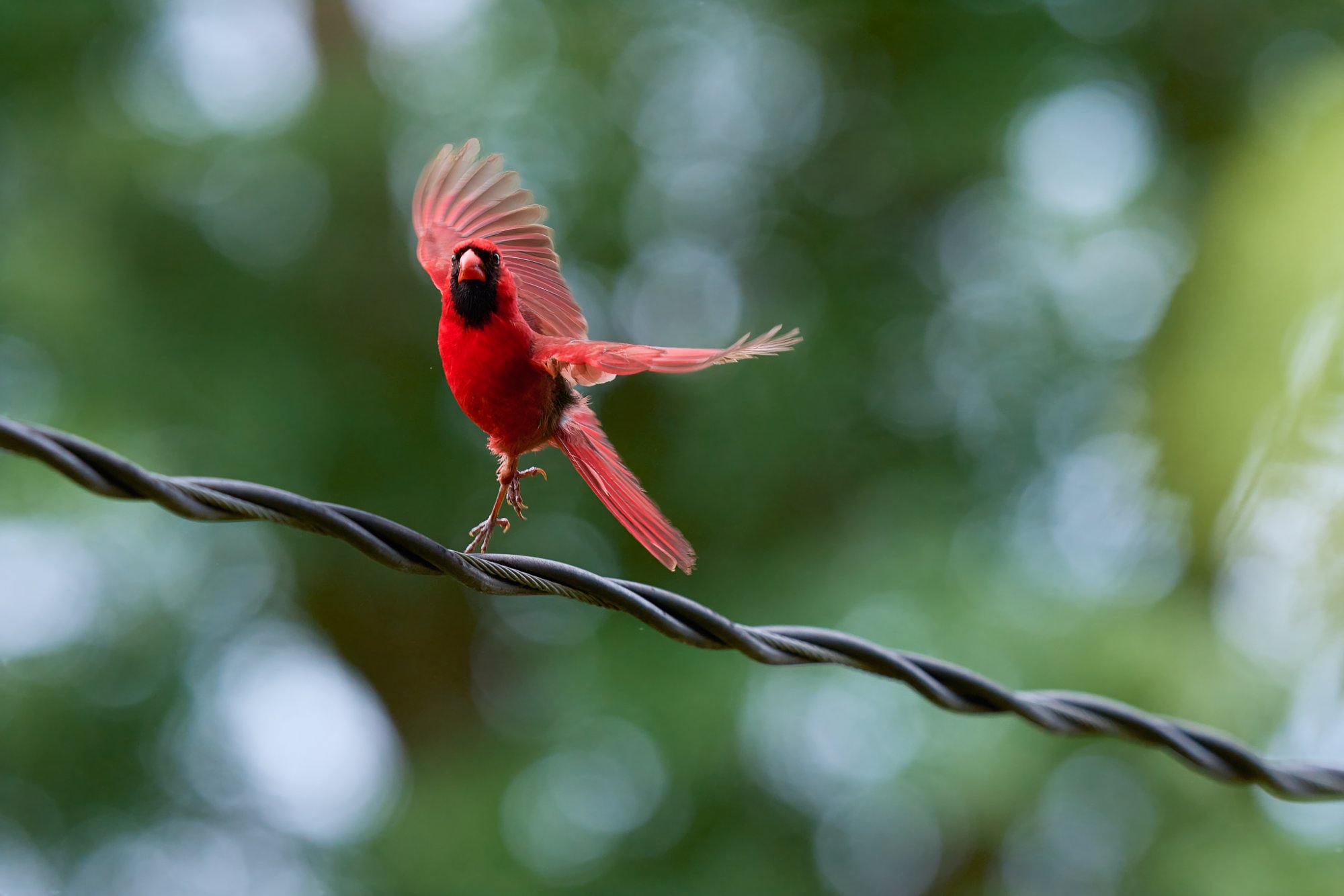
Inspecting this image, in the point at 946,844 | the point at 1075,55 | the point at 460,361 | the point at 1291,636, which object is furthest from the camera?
the point at 1075,55

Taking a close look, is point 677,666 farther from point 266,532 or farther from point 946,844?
point 266,532

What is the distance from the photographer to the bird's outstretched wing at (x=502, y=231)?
143 cm

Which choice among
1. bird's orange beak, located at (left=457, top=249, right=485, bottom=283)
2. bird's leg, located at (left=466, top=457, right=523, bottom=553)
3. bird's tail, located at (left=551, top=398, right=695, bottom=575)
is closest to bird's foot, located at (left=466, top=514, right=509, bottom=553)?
bird's leg, located at (left=466, top=457, right=523, bottom=553)

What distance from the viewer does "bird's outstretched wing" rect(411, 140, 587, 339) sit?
143 centimetres

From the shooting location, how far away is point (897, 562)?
282 cm

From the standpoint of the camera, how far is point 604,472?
1305 millimetres

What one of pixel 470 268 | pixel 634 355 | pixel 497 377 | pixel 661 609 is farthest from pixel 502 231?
pixel 661 609

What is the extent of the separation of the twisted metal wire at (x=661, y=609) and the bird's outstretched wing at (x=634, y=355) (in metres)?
0.19

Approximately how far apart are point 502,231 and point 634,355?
508 millimetres

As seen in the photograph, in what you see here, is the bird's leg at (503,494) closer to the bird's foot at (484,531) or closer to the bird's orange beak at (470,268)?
the bird's foot at (484,531)

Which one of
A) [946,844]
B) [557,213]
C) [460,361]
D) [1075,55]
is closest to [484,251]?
[460,361]

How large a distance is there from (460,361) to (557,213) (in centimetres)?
170

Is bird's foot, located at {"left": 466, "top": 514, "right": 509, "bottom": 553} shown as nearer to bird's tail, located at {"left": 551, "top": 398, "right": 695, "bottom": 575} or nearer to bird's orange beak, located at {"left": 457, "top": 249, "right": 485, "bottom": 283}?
bird's tail, located at {"left": 551, "top": 398, "right": 695, "bottom": 575}

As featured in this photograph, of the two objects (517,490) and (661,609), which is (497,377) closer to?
(517,490)
